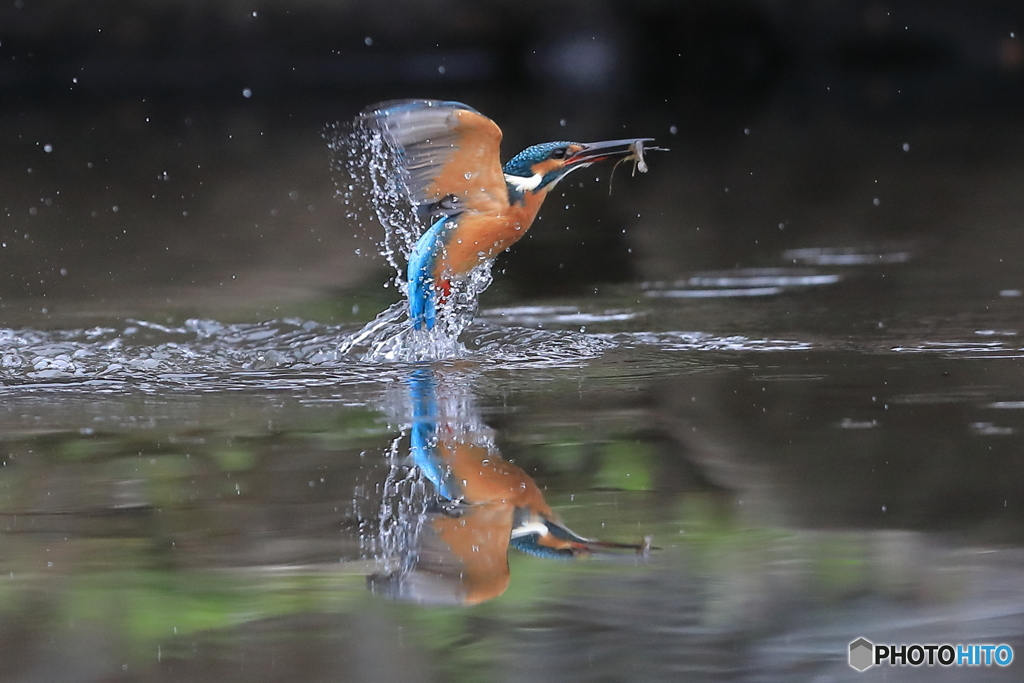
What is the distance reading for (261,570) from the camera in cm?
290

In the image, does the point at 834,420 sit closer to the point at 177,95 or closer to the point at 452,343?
the point at 452,343

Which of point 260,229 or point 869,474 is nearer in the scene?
point 869,474

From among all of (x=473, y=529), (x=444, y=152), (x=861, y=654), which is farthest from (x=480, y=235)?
(x=861, y=654)

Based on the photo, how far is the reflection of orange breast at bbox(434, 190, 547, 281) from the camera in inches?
195

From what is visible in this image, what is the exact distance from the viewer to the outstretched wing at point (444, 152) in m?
4.55

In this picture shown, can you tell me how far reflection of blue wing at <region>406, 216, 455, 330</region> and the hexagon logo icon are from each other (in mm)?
2716

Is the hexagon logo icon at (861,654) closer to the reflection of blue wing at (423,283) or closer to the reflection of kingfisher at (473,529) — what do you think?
the reflection of kingfisher at (473,529)

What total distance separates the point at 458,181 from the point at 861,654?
2653mm

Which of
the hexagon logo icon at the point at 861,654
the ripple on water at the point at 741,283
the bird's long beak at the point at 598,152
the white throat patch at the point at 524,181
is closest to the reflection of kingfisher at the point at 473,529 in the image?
the hexagon logo icon at the point at 861,654

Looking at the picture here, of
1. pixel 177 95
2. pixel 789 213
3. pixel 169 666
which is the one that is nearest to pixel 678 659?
pixel 169 666

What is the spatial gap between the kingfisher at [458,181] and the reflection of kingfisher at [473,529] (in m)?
1.14

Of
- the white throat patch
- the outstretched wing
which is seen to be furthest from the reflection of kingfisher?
the white throat patch

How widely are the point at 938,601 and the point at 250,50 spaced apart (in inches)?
691

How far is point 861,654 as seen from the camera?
2475 millimetres
